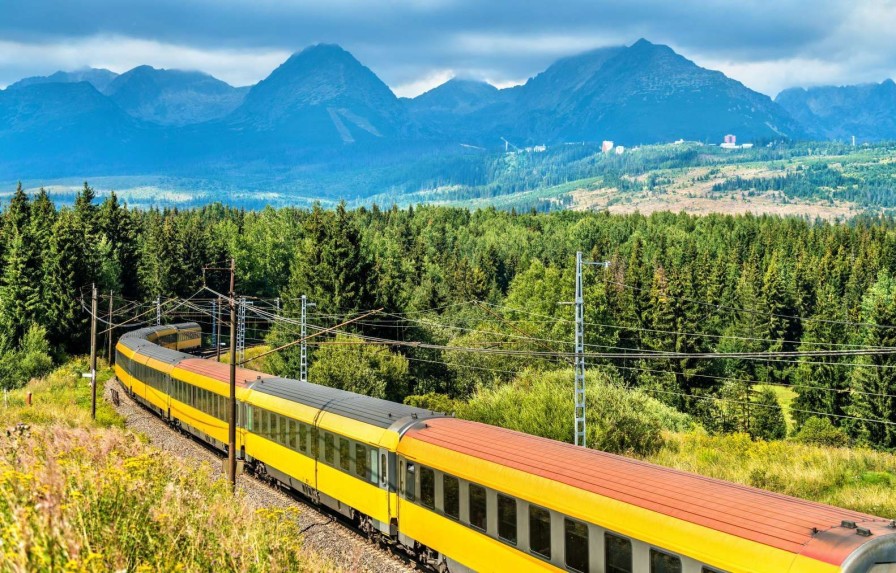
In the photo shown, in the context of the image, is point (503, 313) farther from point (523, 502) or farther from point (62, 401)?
point (523, 502)

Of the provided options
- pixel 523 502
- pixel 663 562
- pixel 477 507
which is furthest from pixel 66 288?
pixel 663 562

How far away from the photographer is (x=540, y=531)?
14.0 metres

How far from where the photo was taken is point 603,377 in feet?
153

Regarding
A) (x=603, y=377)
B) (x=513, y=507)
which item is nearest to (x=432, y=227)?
(x=603, y=377)

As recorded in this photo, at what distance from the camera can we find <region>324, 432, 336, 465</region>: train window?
21.7 metres

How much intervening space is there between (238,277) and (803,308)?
75388mm

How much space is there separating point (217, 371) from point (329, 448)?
12466 mm

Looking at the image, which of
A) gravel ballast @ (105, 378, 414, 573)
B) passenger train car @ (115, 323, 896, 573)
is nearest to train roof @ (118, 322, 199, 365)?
gravel ballast @ (105, 378, 414, 573)

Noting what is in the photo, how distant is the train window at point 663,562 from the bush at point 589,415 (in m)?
19.7

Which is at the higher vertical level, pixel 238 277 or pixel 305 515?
pixel 238 277

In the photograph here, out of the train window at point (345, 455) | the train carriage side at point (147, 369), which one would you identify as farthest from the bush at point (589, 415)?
the train carriage side at point (147, 369)

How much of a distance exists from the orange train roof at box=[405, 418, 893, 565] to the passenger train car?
0.03 meters

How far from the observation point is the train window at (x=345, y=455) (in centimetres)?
2075

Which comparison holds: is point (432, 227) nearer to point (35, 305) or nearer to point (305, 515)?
point (35, 305)
